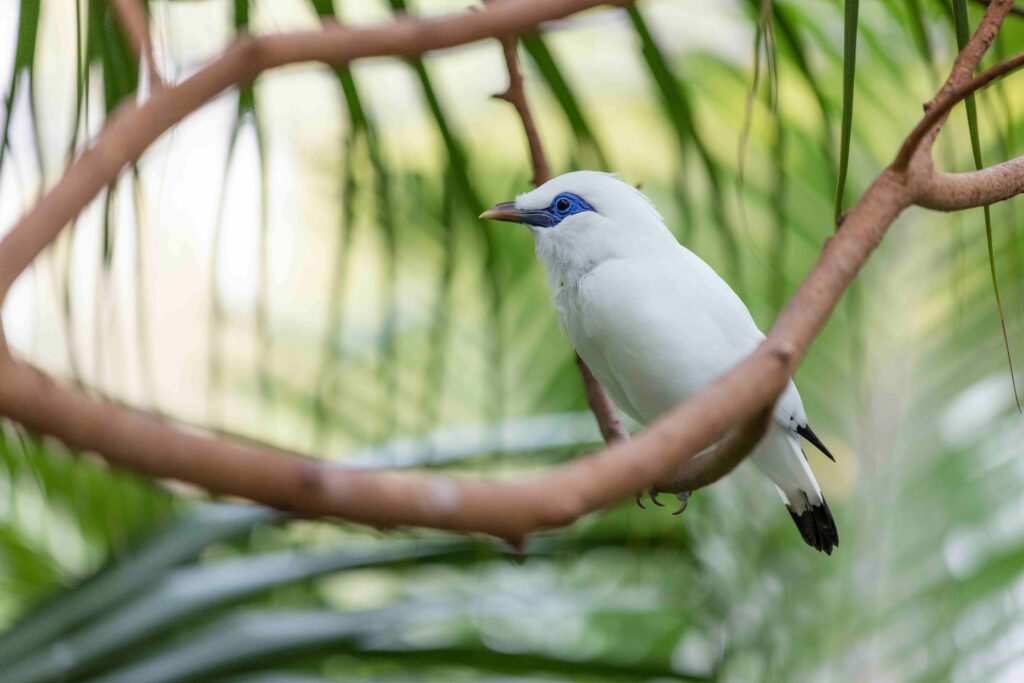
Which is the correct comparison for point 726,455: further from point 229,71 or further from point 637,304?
point 637,304

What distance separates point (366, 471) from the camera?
40 centimetres

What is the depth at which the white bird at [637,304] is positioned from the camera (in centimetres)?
131

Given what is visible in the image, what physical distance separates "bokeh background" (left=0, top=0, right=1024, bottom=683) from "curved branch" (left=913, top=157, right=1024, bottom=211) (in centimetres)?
18

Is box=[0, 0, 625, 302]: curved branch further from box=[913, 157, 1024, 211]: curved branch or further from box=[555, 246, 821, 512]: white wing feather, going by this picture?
box=[555, 246, 821, 512]: white wing feather

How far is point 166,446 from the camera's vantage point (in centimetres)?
37

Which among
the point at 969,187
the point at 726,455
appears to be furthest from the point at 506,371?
the point at 726,455

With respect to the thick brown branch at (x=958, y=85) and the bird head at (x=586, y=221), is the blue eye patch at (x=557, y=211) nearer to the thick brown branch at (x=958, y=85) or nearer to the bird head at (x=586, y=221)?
the bird head at (x=586, y=221)

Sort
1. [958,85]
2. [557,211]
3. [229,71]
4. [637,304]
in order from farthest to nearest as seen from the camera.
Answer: [557,211] < [637,304] < [958,85] < [229,71]

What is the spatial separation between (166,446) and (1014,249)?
920 mm

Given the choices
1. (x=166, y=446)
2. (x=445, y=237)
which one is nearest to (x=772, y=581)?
(x=445, y=237)

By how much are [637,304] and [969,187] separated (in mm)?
535

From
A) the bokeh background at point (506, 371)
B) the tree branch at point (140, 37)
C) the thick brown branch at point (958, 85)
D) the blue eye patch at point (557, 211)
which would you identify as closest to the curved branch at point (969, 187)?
the thick brown branch at point (958, 85)

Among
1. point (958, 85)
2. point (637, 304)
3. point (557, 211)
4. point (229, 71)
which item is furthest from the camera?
point (557, 211)

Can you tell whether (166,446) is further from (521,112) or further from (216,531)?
(216,531)
